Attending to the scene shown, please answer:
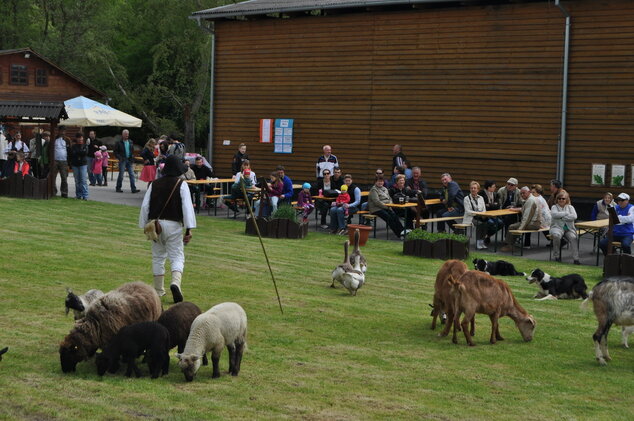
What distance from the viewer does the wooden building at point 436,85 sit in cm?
2570

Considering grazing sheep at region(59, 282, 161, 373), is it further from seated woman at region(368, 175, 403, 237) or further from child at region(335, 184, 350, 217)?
Result: child at region(335, 184, 350, 217)

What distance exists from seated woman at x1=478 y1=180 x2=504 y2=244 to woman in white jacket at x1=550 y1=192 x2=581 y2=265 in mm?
1459

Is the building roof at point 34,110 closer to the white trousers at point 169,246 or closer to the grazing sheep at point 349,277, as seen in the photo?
the grazing sheep at point 349,277

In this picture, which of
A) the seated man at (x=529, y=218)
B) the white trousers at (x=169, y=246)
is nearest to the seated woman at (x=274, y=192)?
the seated man at (x=529, y=218)

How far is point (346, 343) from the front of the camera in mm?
11164

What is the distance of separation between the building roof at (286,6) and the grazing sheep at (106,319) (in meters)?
19.5

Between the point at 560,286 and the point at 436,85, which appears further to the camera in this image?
the point at 436,85

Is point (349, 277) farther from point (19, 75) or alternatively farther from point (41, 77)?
point (41, 77)

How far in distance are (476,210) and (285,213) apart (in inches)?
170

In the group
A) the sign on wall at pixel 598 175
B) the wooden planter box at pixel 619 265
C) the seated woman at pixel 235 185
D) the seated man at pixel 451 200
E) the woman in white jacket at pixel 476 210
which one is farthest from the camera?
the sign on wall at pixel 598 175

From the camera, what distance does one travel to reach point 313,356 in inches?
409

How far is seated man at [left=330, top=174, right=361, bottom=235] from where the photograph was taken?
23.0 meters

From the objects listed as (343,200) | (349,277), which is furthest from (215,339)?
(343,200)

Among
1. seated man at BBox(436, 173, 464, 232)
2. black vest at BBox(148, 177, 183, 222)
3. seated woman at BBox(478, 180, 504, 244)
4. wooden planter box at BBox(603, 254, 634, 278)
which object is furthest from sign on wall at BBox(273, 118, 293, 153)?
black vest at BBox(148, 177, 183, 222)
